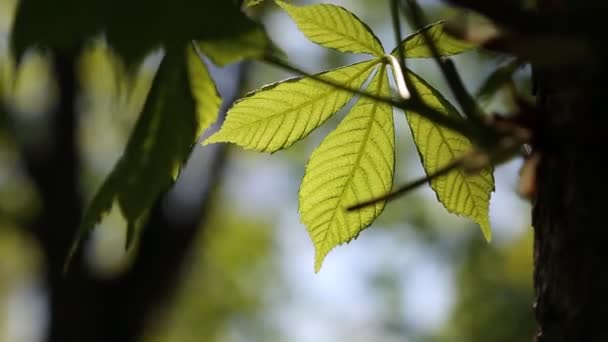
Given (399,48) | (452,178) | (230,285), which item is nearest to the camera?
(399,48)

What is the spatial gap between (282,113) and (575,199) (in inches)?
11.1

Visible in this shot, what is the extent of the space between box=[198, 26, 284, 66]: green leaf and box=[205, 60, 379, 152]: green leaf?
20 cm

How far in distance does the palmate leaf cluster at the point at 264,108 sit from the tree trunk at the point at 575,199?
0.31 ft

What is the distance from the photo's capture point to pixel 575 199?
44cm

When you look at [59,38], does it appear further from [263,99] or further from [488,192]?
[488,192]

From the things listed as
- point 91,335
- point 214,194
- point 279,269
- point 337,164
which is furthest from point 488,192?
point 279,269

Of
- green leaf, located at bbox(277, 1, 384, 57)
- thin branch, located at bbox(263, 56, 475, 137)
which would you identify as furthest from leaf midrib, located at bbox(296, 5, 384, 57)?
thin branch, located at bbox(263, 56, 475, 137)

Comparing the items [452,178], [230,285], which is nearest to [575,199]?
[452,178]

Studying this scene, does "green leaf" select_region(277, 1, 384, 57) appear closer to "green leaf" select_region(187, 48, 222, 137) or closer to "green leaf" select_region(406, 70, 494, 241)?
"green leaf" select_region(406, 70, 494, 241)

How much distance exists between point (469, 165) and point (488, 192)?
8.3 inches

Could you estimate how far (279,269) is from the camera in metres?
8.92

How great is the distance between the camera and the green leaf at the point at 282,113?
2.13 ft

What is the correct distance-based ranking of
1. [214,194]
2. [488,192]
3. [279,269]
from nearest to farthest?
1. [488,192]
2. [214,194]
3. [279,269]

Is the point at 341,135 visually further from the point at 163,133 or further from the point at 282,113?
the point at 163,133
